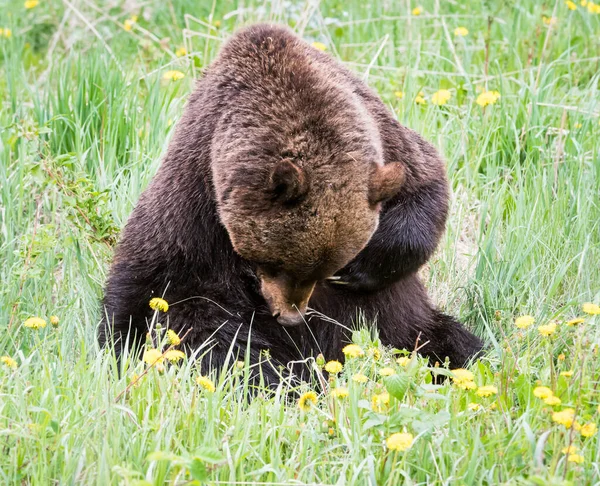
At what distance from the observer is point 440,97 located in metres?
6.33

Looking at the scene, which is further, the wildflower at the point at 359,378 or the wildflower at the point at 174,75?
the wildflower at the point at 174,75

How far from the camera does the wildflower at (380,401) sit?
3346 mm

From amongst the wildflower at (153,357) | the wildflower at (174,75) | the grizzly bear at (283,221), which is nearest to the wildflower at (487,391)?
the grizzly bear at (283,221)

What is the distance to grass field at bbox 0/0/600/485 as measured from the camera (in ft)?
10.3

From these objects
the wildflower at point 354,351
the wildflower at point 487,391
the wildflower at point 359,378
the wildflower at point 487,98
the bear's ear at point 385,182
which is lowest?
the wildflower at point 354,351

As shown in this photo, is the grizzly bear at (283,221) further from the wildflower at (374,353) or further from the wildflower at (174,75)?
the wildflower at (174,75)

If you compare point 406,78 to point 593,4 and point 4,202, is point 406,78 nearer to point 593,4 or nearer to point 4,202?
point 593,4

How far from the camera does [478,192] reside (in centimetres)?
600

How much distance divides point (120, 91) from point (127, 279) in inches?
69.5

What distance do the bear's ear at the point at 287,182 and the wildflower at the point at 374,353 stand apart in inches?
25.1

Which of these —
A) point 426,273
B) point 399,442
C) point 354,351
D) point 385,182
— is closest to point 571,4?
point 426,273

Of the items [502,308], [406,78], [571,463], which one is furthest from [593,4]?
[571,463]

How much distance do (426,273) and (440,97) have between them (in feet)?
4.26

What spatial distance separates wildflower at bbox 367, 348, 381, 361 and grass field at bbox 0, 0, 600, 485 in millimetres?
24
